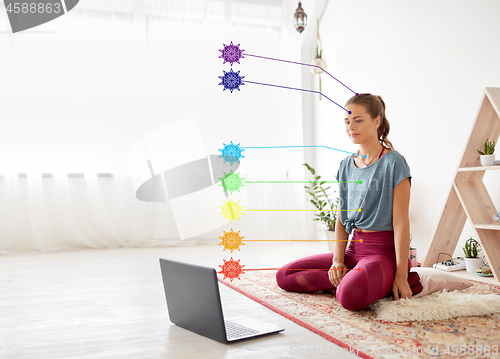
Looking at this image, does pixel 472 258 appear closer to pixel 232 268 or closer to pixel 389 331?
pixel 389 331

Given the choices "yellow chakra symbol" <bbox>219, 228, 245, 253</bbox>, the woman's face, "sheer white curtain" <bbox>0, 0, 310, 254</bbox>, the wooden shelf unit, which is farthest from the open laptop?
"sheer white curtain" <bbox>0, 0, 310, 254</bbox>

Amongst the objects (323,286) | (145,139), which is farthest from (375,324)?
(145,139)

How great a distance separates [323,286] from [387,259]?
1.27ft

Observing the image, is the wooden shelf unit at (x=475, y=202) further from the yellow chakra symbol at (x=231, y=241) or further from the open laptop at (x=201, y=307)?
the yellow chakra symbol at (x=231, y=241)

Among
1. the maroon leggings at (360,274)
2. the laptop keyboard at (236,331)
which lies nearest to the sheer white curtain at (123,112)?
the maroon leggings at (360,274)

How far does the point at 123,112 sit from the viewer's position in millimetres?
4121

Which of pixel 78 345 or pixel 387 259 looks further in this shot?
pixel 387 259

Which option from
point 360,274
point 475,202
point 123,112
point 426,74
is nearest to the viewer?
point 360,274

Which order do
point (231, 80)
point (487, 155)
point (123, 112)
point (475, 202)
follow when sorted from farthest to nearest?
point (123, 112), point (475, 202), point (487, 155), point (231, 80)

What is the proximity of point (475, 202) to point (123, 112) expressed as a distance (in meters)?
2.90

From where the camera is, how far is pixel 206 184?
423cm

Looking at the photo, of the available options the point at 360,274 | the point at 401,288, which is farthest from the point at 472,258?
the point at 360,274

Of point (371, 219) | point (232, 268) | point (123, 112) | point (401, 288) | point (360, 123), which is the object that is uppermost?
point (123, 112)

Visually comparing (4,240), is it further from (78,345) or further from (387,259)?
(387,259)
